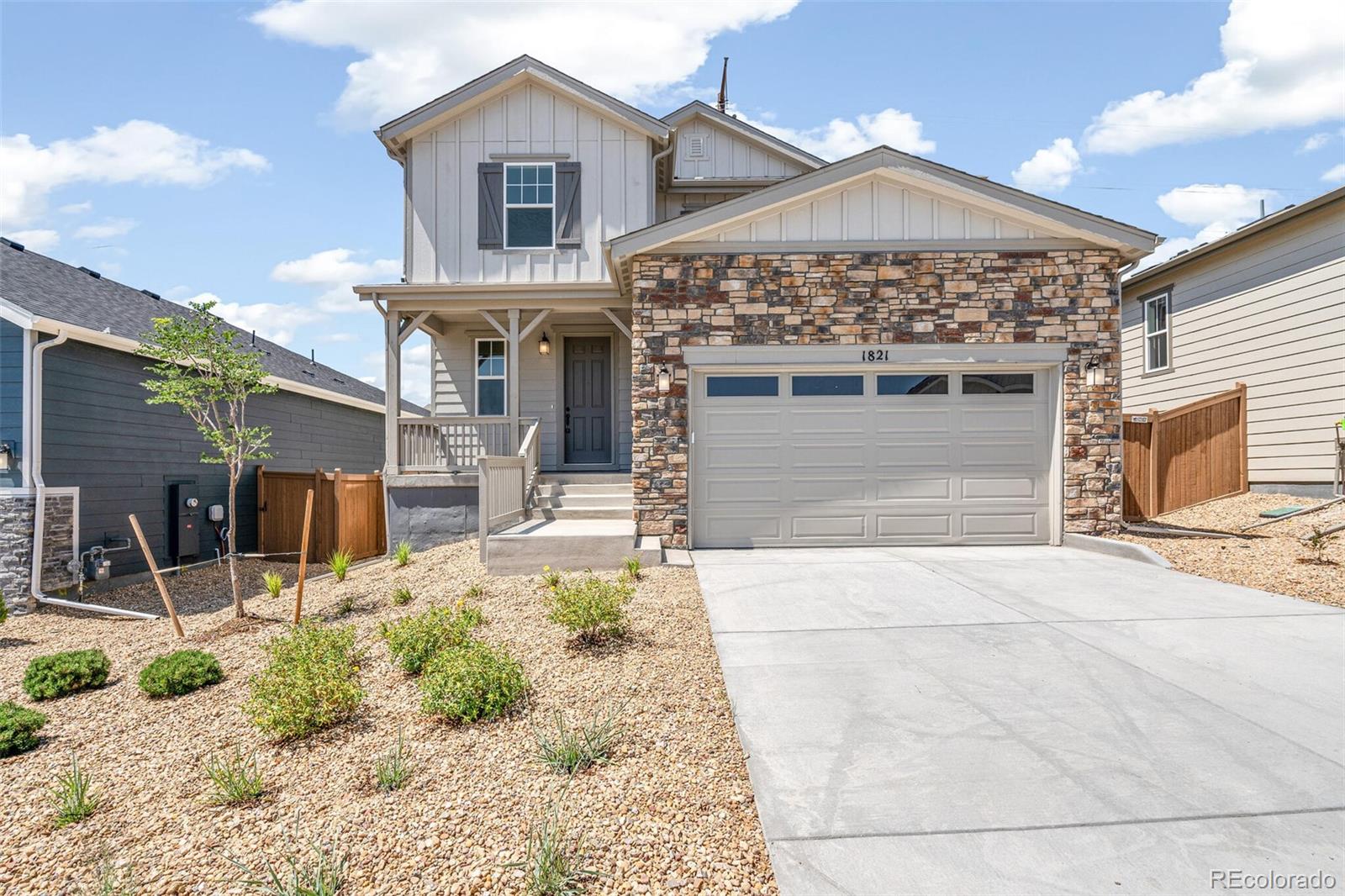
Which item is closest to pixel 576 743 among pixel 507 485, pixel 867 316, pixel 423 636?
pixel 423 636

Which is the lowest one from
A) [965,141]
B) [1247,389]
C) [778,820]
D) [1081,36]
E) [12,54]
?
[778,820]

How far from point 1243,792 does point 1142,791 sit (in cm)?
42

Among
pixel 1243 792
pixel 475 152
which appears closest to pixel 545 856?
pixel 1243 792

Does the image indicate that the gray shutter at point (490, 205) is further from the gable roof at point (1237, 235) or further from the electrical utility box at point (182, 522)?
the gable roof at point (1237, 235)

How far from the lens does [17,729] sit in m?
4.04

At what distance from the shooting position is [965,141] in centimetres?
2002

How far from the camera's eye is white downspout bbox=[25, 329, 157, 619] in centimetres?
818

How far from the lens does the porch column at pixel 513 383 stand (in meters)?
11.0

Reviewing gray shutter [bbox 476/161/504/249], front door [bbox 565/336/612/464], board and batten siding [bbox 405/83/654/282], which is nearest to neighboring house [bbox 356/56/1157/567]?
board and batten siding [bbox 405/83/654/282]

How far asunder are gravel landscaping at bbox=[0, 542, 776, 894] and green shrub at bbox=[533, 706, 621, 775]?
0.16 feet

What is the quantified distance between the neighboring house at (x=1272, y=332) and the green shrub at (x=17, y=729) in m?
14.4

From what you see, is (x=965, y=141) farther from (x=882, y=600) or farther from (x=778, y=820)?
(x=778, y=820)

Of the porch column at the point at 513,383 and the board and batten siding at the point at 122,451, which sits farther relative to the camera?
the porch column at the point at 513,383

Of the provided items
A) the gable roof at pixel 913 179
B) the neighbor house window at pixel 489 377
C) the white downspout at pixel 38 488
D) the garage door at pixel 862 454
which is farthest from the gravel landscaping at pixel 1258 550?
the white downspout at pixel 38 488
